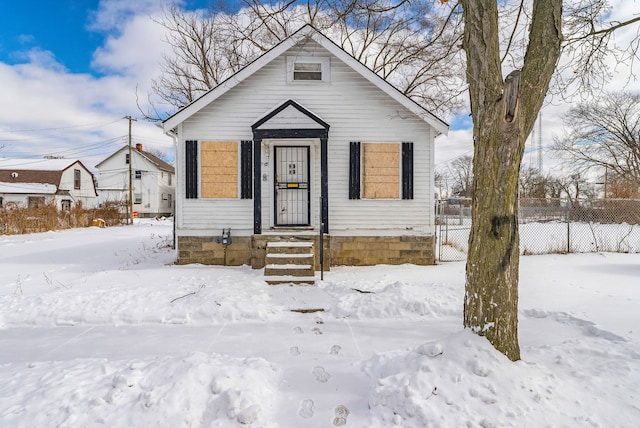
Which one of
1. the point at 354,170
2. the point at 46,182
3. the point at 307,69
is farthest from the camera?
the point at 46,182

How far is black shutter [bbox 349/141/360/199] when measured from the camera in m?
8.06

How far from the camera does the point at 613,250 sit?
9.66 meters

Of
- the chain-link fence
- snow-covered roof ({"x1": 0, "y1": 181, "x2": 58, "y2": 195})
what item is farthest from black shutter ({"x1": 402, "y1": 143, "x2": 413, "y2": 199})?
snow-covered roof ({"x1": 0, "y1": 181, "x2": 58, "y2": 195})

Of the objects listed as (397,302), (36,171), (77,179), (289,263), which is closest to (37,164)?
(36,171)

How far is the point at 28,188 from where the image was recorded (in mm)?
30344

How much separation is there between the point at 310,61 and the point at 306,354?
6980 millimetres

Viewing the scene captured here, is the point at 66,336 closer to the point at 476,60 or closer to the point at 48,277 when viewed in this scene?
the point at 48,277

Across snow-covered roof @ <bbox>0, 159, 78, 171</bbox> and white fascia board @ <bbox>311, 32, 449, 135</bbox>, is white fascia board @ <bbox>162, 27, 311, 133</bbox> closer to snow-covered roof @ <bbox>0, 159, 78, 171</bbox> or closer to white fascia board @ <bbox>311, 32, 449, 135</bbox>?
white fascia board @ <bbox>311, 32, 449, 135</bbox>

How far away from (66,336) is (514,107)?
555 cm

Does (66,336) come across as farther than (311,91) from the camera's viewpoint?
No

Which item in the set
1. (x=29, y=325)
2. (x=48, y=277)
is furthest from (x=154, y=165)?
(x=29, y=325)

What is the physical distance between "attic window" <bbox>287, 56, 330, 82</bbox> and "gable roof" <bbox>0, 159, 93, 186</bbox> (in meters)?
34.3

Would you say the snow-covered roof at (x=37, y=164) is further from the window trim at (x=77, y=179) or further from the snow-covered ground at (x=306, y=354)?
the snow-covered ground at (x=306, y=354)

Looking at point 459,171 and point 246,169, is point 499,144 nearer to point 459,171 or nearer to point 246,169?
point 246,169
